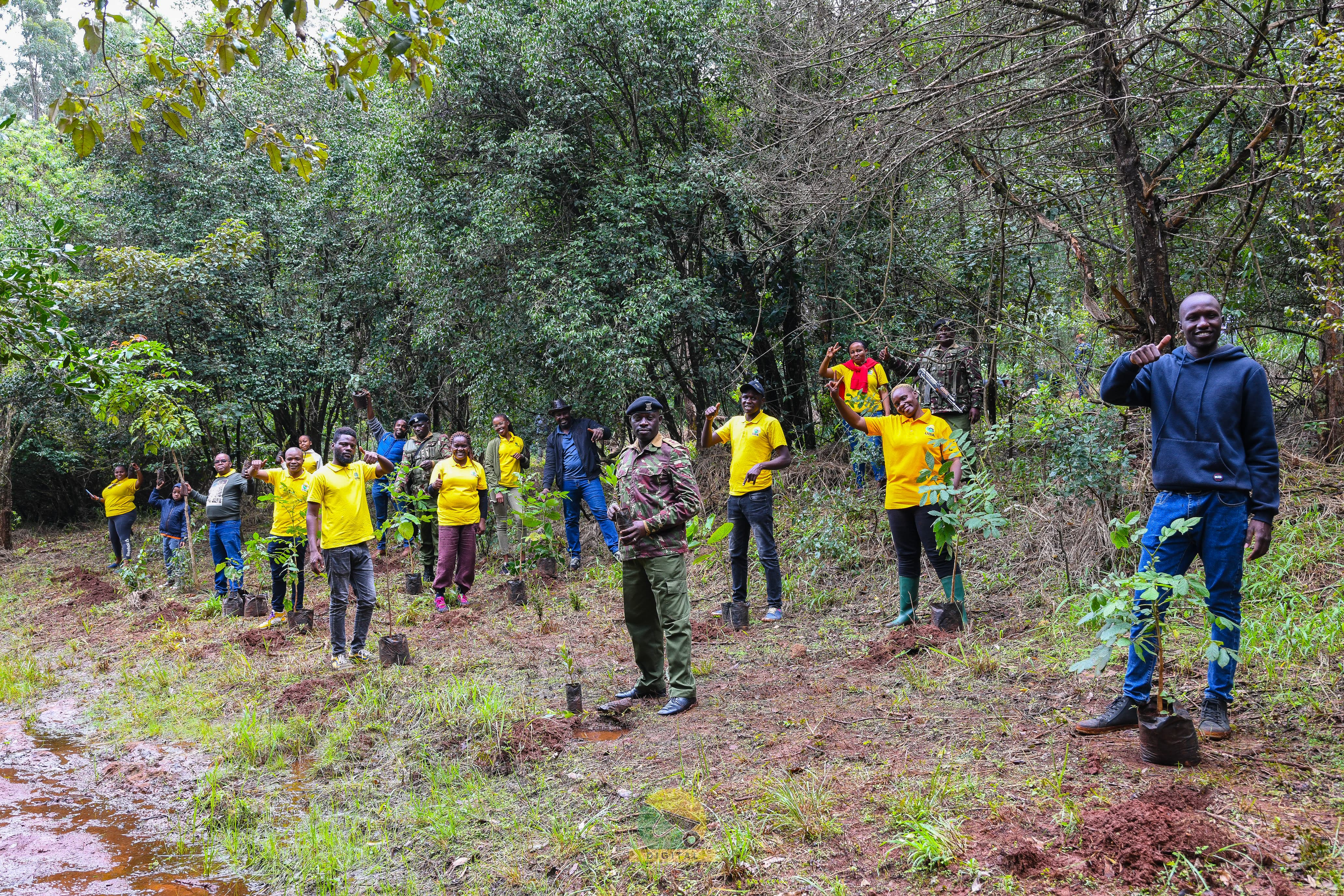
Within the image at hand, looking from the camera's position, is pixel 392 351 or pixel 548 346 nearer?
pixel 548 346

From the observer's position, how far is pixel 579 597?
373 inches

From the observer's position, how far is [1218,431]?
3.84m

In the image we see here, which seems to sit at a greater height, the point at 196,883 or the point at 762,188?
the point at 762,188

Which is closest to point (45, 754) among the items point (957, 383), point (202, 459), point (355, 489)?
point (355, 489)

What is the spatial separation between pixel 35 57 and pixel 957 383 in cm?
5195

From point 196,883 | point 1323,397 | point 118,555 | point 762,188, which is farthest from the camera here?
point 118,555

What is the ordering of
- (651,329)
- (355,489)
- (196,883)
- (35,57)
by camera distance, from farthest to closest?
(35,57), (651,329), (355,489), (196,883)

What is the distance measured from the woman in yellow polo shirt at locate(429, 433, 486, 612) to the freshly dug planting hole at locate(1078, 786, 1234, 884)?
6954mm

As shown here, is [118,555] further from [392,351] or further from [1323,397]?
[1323,397]

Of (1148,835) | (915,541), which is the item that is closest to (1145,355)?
→ (1148,835)

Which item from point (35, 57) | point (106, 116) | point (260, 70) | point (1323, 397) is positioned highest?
point (35, 57)

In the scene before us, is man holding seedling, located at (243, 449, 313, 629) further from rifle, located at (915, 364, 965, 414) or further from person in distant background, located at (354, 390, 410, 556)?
rifle, located at (915, 364, 965, 414)

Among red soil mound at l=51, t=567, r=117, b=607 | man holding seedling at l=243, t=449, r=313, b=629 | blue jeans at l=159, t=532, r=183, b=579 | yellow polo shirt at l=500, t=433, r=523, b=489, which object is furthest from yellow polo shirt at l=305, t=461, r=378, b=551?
red soil mound at l=51, t=567, r=117, b=607

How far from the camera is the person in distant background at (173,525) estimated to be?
40.5 feet
